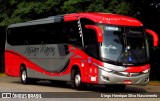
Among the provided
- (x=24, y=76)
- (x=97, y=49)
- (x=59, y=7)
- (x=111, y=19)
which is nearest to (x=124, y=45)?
(x=97, y=49)

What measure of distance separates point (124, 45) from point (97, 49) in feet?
3.89

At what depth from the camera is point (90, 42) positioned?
854 inches

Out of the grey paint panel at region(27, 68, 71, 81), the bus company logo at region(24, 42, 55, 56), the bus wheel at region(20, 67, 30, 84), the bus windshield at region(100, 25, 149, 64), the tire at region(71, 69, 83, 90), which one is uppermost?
the bus windshield at region(100, 25, 149, 64)

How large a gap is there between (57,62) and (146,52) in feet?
16.8

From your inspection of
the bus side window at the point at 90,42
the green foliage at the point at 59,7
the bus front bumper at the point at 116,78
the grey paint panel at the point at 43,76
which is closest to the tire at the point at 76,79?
the grey paint panel at the point at 43,76

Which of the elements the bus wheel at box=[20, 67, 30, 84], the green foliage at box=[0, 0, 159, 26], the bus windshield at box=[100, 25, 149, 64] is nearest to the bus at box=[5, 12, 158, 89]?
the bus windshield at box=[100, 25, 149, 64]

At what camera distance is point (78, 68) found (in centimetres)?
2283

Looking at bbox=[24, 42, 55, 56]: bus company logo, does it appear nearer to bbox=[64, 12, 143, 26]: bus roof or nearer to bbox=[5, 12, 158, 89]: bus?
bbox=[5, 12, 158, 89]: bus

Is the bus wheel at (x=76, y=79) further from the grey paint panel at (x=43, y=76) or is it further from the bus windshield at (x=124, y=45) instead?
the bus windshield at (x=124, y=45)

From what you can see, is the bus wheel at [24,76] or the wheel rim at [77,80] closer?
the wheel rim at [77,80]

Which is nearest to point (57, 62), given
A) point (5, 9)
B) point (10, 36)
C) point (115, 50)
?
point (115, 50)

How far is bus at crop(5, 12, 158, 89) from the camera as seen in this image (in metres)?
21.0

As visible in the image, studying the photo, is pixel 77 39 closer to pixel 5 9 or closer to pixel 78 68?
pixel 78 68

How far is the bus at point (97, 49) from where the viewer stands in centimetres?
2103
